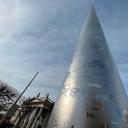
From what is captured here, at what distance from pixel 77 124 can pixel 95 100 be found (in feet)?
7.27

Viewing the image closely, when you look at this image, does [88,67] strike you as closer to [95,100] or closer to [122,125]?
[95,100]

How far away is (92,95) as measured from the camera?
12516 millimetres

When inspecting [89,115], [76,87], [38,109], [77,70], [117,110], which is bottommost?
[89,115]

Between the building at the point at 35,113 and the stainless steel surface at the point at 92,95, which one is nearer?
the stainless steel surface at the point at 92,95

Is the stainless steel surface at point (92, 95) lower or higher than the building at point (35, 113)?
lower

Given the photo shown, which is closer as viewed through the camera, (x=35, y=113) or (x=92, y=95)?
(x=92, y=95)

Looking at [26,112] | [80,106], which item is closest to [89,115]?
[80,106]

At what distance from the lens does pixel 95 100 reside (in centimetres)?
1223

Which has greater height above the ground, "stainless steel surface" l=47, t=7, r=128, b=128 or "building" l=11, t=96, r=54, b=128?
"building" l=11, t=96, r=54, b=128

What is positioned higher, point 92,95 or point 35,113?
point 35,113

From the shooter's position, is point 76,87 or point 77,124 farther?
point 76,87

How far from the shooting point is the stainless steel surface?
11.4 meters

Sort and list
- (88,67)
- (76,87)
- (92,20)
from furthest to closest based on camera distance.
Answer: (92,20), (88,67), (76,87)

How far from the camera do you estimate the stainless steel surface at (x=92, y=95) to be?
448 inches
